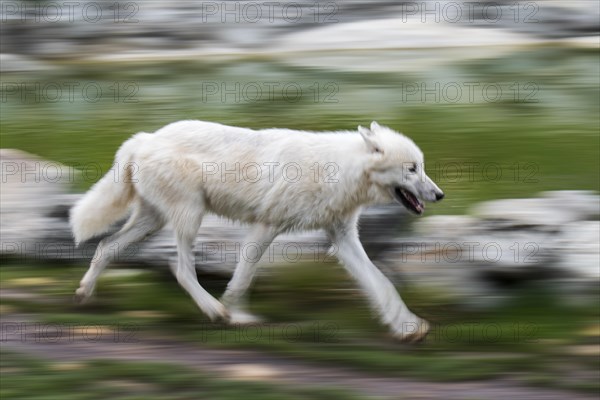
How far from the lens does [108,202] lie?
862 cm

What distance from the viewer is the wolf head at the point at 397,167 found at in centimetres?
811

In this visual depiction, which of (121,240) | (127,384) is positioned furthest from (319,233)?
(127,384)

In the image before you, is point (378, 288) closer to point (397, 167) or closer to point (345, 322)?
point (345, 322)

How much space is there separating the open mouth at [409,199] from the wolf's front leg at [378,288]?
0.44 meters

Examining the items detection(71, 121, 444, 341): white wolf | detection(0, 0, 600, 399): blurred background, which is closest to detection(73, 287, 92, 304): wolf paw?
detection(0, 0, 600, 399): blurred background

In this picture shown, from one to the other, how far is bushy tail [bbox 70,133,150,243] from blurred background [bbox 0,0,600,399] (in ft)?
2.11

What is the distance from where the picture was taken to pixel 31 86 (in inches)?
635

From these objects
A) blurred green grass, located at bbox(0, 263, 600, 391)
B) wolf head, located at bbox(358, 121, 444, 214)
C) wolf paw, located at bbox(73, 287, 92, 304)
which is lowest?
blurred green grass, located at bbox(0, 263, 600, 391)

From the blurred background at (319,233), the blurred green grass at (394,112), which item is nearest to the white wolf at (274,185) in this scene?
the blurred background at (319,233)

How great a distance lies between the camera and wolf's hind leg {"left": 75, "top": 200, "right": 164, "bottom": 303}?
28.3 feet

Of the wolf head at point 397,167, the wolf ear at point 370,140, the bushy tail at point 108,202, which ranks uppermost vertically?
the wolf ear at point 370,140

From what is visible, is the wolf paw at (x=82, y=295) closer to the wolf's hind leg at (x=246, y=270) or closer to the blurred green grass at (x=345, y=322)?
the blurred green grass at (x=345, y=322)

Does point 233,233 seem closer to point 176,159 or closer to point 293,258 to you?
point 293,258

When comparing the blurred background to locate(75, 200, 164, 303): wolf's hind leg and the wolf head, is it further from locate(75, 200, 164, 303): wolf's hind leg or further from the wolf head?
the wolf head
